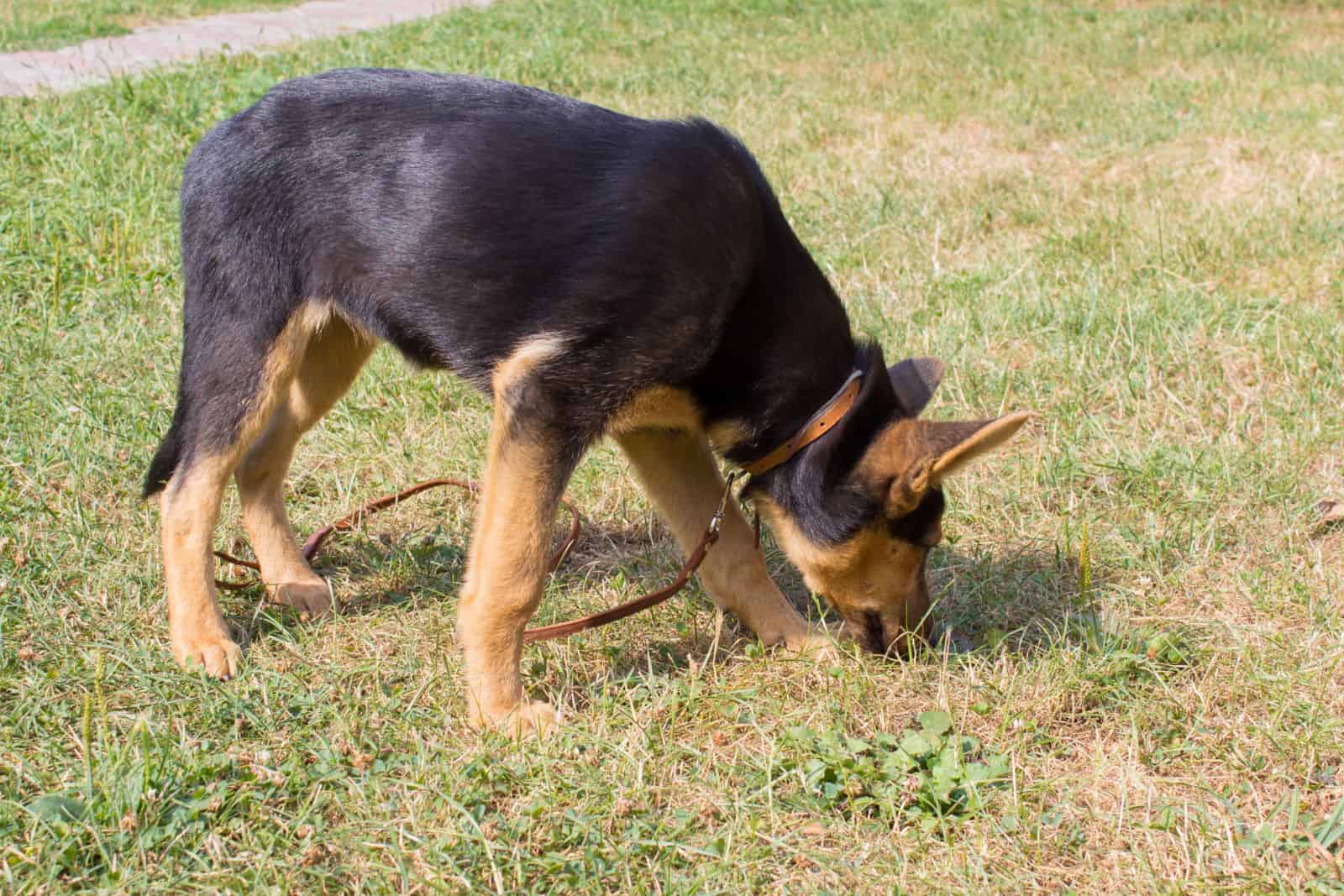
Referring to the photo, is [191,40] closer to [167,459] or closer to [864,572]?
[167,459]

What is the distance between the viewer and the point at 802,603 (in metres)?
4.44

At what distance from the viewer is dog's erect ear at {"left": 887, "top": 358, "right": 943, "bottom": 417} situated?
12.3 ft

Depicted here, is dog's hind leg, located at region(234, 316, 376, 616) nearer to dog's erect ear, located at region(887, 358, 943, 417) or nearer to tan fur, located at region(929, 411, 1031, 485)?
dog's erect ear, located at region(887, 358, 943, 417)

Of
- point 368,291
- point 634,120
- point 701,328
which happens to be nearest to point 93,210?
point 368,291

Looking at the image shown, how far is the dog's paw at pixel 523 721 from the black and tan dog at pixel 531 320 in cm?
1

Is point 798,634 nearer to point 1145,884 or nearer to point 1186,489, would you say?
point 1145,884

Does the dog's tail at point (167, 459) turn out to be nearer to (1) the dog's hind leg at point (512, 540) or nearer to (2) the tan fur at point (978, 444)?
(1) the dog's hind leg at point (512, 540)

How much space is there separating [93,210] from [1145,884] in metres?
6.00

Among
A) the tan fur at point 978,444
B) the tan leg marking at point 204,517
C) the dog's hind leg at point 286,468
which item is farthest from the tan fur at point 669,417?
the dog's hind leg at point 286,468

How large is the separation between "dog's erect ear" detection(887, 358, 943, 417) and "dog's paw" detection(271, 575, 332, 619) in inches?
77.4

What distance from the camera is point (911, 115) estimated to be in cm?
977

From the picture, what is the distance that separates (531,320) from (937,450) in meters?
1.15

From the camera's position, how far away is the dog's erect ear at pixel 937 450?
3.04m

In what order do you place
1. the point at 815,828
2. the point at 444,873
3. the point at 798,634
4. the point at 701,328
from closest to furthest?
the point at 444,873
the point at 815,828
the point at 701,328
the point at 798,634
